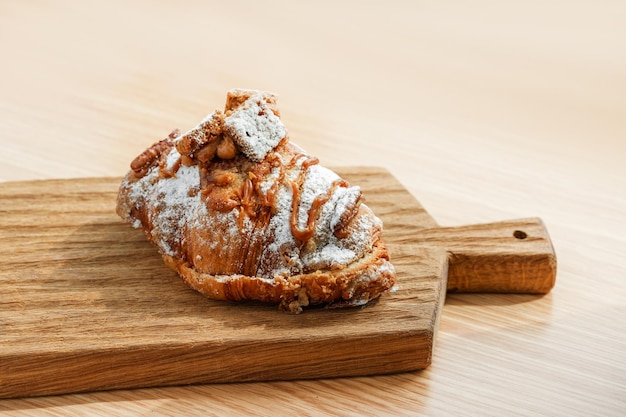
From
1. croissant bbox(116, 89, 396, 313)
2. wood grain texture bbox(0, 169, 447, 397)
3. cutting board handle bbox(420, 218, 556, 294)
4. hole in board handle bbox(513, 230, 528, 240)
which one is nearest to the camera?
wood grain texture bbox(0, 169, 447, 397)

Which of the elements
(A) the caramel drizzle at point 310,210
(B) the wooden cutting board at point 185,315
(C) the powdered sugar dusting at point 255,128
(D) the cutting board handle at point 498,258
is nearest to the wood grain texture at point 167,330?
(B) the wooden cutting board at point 185,315

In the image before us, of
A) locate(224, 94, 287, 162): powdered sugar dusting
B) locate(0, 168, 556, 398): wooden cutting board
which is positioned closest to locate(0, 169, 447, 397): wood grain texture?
locate(0, 168, 556, 398): wooden cutting board

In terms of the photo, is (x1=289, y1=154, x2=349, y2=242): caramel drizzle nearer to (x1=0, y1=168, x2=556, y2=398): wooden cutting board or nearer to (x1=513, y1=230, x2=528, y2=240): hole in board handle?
(x1=0, y1=168, x2=556, y2=398): wooden cutting board

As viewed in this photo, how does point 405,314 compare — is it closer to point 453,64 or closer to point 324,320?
point 324,320

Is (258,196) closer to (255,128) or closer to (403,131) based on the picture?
(255,128)

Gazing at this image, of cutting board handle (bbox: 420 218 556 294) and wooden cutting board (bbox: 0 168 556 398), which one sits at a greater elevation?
cutting board handle (bbox: 420 218 556 294)

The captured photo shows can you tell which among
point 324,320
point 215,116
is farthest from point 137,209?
point 324,320

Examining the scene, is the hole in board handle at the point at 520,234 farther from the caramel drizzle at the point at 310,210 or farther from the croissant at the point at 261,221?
the caramel drizzle at the point at 310,210
